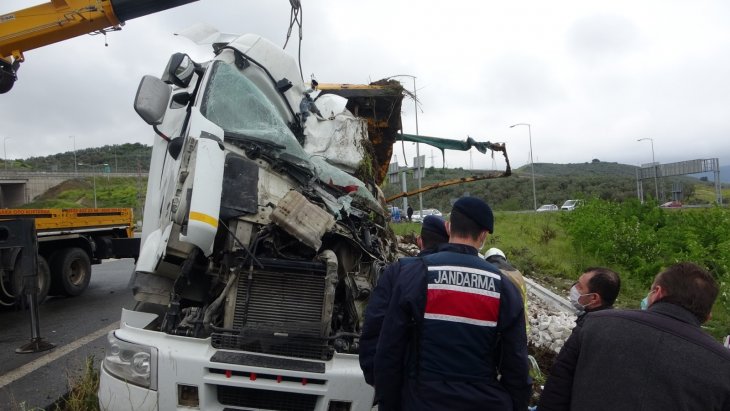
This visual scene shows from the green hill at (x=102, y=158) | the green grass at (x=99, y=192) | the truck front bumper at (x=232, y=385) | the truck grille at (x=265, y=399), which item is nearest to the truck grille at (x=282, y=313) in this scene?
the truck front bumper at (x=232, y=385)

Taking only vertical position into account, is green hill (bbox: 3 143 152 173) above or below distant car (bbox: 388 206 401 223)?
above

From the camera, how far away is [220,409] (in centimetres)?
301

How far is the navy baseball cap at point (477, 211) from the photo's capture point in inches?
94.3

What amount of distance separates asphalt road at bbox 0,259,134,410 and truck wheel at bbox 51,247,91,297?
0.19m

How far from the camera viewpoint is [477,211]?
240cm

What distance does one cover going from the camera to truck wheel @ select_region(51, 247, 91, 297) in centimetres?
879

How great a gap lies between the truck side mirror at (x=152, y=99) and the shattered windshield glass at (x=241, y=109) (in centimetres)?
39

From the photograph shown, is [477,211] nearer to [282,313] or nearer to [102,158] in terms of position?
[282,313]

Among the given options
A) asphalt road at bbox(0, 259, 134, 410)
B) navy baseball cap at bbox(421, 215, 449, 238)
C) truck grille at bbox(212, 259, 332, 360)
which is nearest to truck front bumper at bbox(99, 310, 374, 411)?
truck grille at bbox(212, 259, 332, 360)

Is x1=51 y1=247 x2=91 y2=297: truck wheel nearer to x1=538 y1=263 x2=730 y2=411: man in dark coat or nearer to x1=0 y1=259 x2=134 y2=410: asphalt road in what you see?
x1=0 y1=259 x2=134 y2=410: asphalt road

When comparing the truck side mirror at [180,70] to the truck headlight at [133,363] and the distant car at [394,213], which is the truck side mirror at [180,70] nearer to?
the truck headlight at [133,363]

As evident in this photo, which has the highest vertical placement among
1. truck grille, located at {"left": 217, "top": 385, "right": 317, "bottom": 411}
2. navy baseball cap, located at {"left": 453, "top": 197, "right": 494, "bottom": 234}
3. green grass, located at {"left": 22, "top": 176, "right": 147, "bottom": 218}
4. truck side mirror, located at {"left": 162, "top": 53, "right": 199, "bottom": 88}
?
green grass, located at {"left": 22, "top": 176, "right": 147, "bottom": 218}

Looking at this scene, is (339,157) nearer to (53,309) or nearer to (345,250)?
(345,250)

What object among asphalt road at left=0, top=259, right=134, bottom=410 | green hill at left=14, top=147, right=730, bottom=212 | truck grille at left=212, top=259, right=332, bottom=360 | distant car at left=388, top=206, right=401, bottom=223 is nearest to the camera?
truck grille at left=212, top=259, right=332, bottom=360
